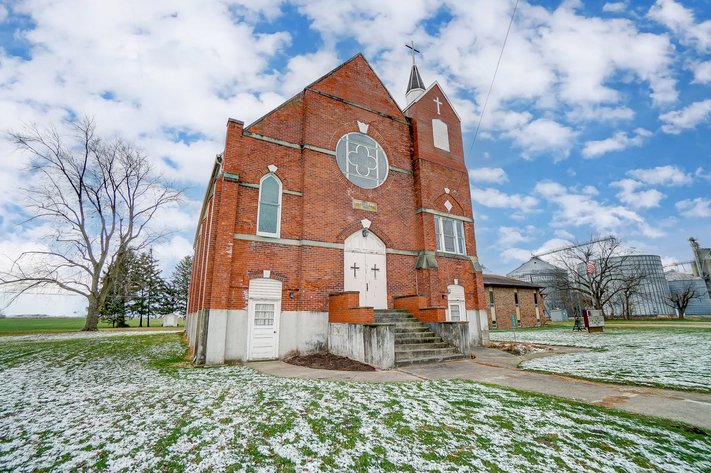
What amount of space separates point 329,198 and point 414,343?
6188 millimetres

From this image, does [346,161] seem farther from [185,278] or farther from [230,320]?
[185,278]

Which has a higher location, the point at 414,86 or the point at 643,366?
the point at 414,86

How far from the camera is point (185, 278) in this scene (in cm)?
5100

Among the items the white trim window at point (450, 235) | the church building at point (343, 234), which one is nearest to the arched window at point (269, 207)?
the church building at point (343, 234)

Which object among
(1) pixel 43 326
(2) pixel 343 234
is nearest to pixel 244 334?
(2) pixel 343 234

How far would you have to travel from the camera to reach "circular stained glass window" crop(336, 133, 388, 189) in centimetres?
1309

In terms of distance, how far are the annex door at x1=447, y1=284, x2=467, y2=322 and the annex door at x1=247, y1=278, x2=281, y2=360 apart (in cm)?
783

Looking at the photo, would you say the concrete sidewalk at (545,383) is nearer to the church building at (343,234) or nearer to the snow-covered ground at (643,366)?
the snow-covered ground at (643,366)

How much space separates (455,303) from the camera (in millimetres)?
14430

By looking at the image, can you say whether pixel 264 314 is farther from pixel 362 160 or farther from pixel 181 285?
pixel 181 285

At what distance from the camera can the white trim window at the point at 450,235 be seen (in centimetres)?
1481

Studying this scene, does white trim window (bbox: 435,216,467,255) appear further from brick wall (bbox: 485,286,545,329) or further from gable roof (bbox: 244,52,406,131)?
brick wall (bbox: 485,286,545,329)

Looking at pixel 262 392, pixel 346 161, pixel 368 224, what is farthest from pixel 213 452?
pixel 346 161

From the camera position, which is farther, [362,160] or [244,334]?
[362,160]
